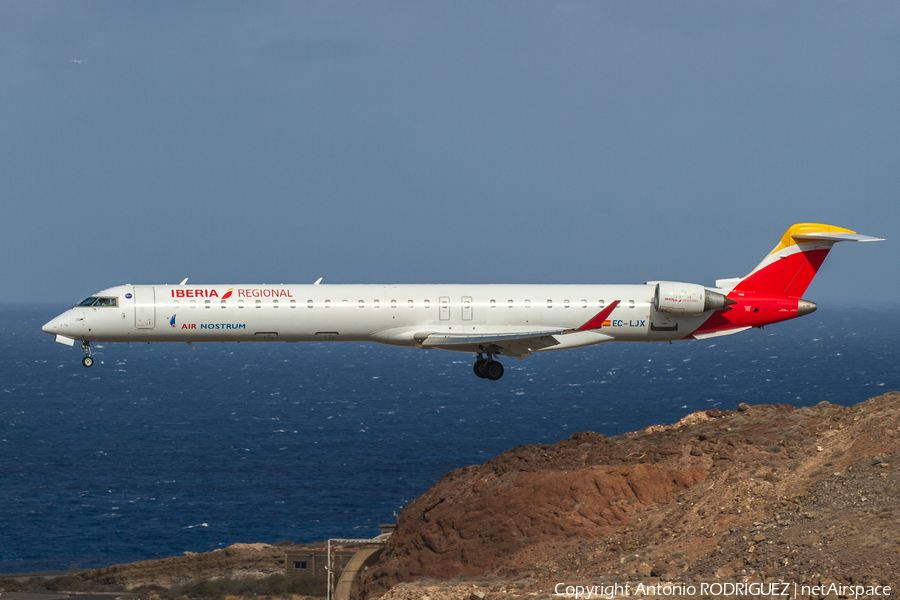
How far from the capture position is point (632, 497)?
36438mm

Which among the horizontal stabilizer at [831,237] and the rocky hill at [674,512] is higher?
the horizontal stabilizer at [831,237]

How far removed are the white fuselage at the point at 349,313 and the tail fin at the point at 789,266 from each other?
526cm

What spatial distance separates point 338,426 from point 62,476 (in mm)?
42767

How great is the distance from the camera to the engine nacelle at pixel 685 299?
42531 mm

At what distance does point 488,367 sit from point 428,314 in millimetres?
4272

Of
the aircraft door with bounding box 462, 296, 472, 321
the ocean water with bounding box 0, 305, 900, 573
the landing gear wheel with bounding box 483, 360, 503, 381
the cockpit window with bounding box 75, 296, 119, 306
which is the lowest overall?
the ocean water with bounding box 0, 305, 900, 573

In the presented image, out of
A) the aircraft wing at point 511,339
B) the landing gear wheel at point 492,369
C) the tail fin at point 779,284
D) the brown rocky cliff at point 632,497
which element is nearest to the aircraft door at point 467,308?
the aircraft wing at point 511,339

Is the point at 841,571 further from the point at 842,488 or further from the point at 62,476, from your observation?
the point at 62,476

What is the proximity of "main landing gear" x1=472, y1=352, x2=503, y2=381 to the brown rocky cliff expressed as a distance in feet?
13.0

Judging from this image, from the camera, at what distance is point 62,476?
11919 centimetres

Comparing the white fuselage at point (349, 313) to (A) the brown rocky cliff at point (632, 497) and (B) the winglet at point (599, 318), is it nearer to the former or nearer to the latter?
(B) the winglet at point (599, 318)

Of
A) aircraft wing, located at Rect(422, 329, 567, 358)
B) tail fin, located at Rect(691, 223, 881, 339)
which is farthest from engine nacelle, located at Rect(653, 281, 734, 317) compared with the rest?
aircraft wing, located at Rect(422, 329, 567, 358)

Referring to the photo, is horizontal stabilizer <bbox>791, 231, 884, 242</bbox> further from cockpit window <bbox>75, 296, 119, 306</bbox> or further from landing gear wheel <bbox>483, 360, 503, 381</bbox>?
cockpit window <bbox>75, 296, 119, 306</bbox>

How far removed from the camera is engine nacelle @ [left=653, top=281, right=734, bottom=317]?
42.5m
